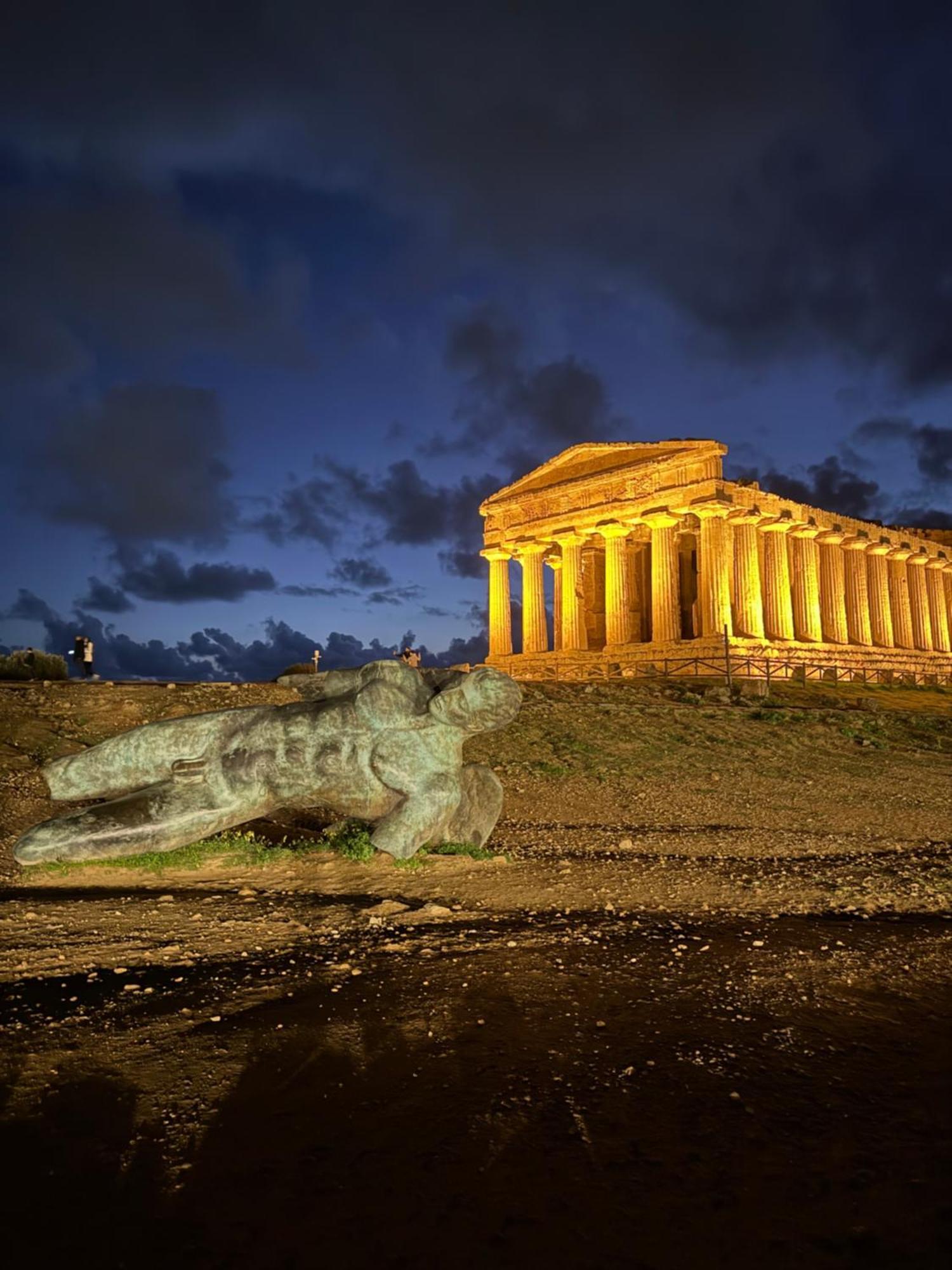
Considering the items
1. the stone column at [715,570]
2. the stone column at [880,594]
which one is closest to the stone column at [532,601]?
the stone column at [715,570]

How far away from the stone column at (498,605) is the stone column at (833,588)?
1432 centimetres

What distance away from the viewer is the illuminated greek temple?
31.2 meters

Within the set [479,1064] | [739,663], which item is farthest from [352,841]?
[739,663]

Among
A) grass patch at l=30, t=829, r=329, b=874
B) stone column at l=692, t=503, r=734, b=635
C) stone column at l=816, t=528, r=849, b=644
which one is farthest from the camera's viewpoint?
stone column at l=816, t=528, r=849, b=644

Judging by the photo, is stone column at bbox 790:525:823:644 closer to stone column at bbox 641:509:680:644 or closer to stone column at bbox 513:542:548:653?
stone column at bbox 641:509:680:644

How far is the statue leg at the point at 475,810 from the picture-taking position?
627 cm

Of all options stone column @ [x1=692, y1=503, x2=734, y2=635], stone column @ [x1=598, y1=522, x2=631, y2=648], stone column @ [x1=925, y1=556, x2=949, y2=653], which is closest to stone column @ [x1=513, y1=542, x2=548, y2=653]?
stone column @ [x1=598, y1=522, x2=631, y2=648]

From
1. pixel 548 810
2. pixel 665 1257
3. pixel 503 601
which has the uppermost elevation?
pixel 503 601

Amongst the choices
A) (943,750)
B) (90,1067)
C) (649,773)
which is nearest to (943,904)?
(90,1067)

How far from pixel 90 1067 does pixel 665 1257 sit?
74.6 inches

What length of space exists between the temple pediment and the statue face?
27.4 meters

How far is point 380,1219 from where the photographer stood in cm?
191

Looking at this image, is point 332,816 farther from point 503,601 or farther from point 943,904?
point 503,601

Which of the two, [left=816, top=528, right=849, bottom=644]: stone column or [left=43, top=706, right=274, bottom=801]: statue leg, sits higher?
[left=816, top=528, right=849, bottom=644]: stone column
